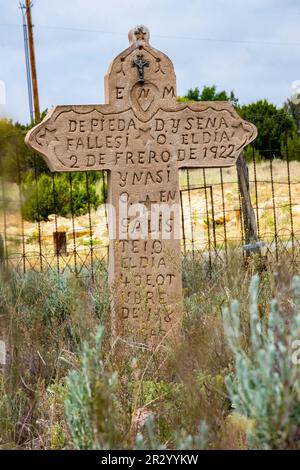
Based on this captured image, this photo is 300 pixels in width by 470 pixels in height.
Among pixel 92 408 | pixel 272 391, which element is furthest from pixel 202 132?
pixel 272 391

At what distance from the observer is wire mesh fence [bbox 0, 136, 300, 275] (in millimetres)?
8297

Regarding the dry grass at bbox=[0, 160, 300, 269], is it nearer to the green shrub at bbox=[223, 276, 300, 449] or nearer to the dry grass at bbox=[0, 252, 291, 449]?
the dry grass at bbox=[0, 252, 291, 449]

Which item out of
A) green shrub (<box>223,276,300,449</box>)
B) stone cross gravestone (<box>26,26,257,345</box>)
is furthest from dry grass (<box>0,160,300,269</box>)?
green shrub (<box>223,276,300,449</box>)

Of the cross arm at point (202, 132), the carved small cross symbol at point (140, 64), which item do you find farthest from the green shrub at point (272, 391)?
the carved small cross symbol at point (140, 64)

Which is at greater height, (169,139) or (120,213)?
(169,139)

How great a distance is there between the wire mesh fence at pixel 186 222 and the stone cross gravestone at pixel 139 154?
0.81m

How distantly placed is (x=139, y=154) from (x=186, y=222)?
10605mm

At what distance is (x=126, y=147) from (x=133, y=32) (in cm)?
86

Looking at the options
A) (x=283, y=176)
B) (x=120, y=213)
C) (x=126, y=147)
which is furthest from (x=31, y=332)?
(x=283, y=176)

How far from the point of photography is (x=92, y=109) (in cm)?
586

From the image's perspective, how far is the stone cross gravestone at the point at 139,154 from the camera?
580 centimetres

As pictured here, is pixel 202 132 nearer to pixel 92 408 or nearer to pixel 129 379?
pixel 129 379

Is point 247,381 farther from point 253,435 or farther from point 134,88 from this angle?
point 134,88

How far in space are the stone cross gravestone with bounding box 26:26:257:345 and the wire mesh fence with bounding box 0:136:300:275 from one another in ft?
2.66
